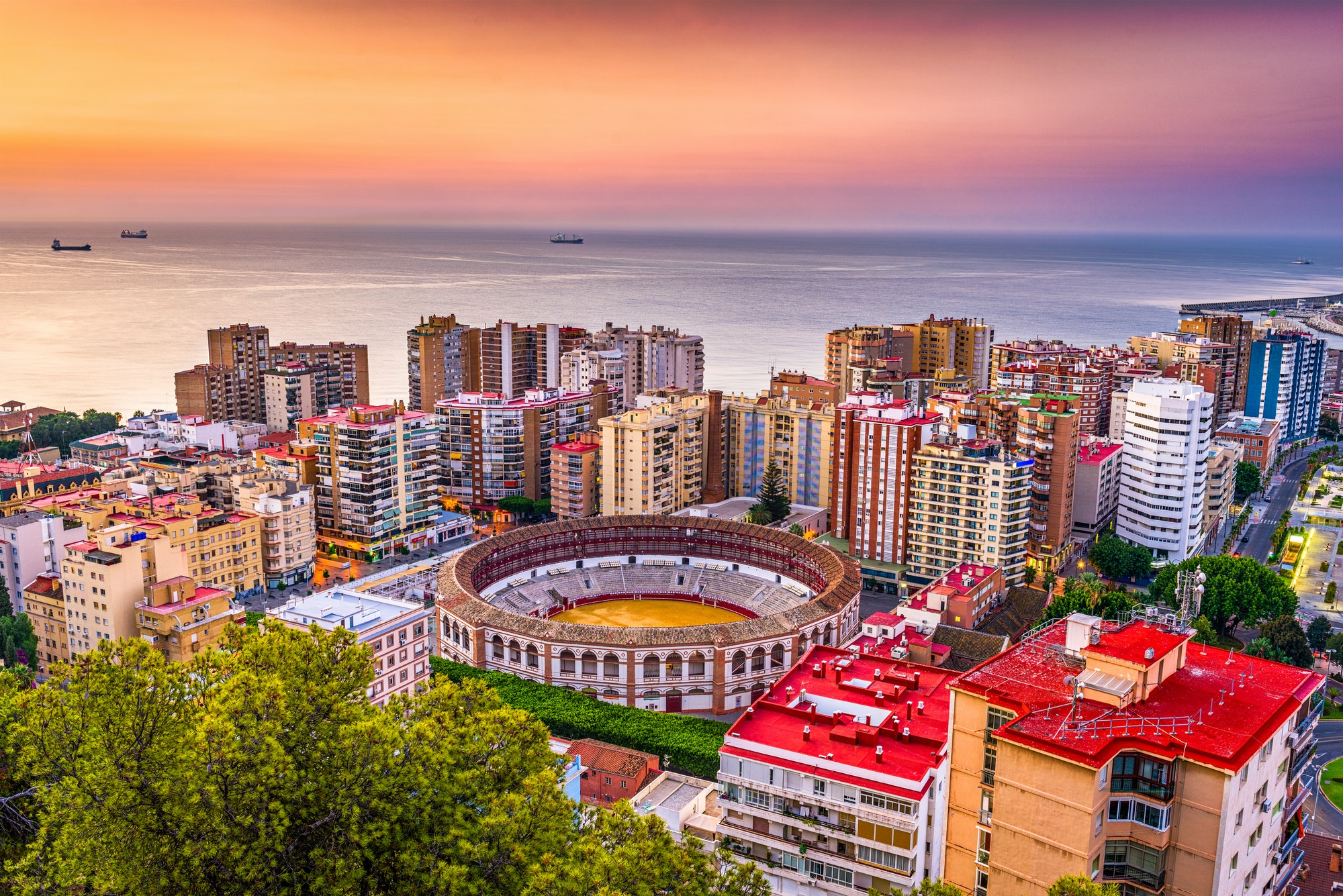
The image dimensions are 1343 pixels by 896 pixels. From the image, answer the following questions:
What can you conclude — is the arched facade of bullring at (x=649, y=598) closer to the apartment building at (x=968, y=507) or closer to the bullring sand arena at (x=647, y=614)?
the bullring sand arena at (x=647, y=614)

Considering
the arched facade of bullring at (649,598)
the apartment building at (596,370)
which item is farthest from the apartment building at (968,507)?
the apartment building at (596,370)

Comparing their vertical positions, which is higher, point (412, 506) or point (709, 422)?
point (709, 422)

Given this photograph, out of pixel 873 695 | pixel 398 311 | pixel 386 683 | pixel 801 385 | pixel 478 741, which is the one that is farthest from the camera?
pixel 398 311

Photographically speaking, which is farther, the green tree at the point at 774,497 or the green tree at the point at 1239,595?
the green tree at the point at 774,497

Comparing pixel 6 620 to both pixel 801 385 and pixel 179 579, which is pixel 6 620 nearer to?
pixel 179 579

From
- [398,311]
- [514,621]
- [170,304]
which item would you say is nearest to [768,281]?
[398,311]

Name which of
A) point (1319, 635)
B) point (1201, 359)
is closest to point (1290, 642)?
point (1319, 635)

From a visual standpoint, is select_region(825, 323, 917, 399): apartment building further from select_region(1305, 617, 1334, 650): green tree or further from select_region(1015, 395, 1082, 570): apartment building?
select_region(1305, 617, 1334, 650): green tree
